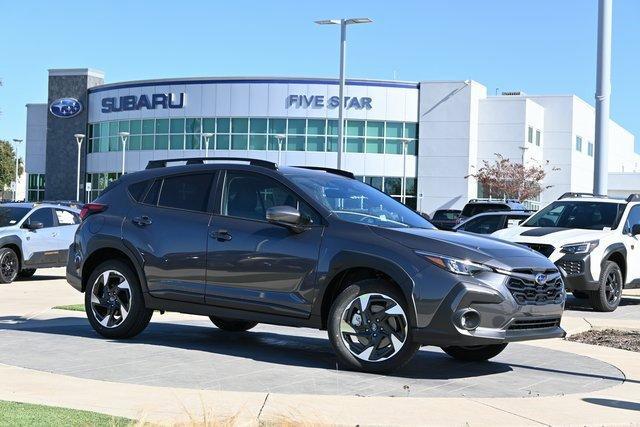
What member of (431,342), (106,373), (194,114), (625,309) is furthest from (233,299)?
(194,114)

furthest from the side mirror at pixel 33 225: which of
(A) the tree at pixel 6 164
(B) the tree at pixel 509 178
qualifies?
(A) the tree at pixel 6 164

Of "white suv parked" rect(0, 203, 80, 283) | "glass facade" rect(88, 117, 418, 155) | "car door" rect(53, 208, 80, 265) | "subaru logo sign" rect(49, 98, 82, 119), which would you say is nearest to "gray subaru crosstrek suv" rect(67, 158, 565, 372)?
"white suv parked" rect(0, 203, 80, 283)

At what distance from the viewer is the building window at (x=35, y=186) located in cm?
7856

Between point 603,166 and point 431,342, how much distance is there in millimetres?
12019

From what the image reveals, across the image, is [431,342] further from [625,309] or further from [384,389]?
[625,309]

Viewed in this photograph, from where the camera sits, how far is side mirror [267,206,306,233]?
8219mm

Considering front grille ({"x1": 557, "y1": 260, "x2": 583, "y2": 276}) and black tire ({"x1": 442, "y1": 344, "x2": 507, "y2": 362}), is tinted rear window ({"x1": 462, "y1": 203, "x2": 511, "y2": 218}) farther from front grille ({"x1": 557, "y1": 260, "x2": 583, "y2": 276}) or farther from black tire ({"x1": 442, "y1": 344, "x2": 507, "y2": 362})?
A: black tire ({"x1": 442, "y1": 344, "x2": 507, "y2": 362})

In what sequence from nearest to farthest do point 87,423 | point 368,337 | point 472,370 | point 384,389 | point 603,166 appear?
1. point 87,423
2. point 384,389
3. point 368,337
4. point 472,370
5. point 603,166

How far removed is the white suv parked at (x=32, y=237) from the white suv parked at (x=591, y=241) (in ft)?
30.2

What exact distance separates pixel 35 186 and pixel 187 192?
73306 millimetres

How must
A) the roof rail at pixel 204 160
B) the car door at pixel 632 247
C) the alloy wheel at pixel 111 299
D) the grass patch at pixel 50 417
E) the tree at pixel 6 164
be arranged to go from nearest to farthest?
the grass patch at pixel 50 417
the roof rail at pixel 204 160
the alloy wheel at pixel 111 299
the car door at pixel 632 247
the tree at pixel 6 164

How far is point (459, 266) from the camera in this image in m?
7.65

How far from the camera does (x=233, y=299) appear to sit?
8.68 meters

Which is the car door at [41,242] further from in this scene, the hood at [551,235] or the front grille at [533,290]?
the front grille at [533,290]
